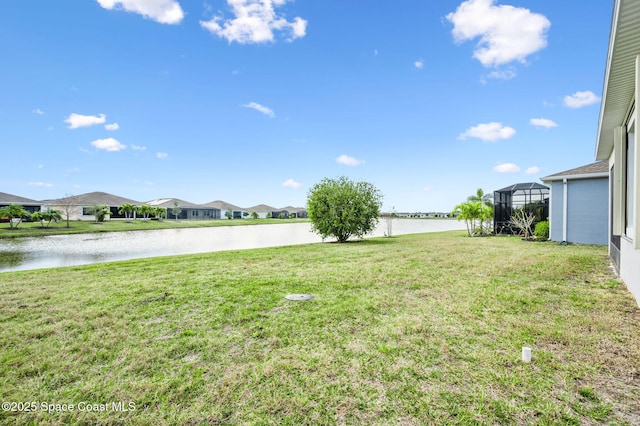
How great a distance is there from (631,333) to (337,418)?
389 cm

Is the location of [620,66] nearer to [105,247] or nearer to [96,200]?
[105,247]

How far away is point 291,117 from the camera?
3081 centimetres

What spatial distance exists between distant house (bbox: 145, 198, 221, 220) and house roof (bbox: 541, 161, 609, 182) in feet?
184

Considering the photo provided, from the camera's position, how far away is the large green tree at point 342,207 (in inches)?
649

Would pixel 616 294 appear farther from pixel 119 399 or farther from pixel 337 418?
pixel 119 399

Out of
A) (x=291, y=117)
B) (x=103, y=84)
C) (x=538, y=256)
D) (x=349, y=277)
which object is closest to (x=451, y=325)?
(x=349, y=277)

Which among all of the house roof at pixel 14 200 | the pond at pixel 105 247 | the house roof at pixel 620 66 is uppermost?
the house roof at pixel 620 66

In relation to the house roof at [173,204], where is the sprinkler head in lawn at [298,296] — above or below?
below

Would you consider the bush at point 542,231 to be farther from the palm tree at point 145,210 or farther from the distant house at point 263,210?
the distant house at point 263,210

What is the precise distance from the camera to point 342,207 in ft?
54.3

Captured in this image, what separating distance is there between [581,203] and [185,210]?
6080 centimetres

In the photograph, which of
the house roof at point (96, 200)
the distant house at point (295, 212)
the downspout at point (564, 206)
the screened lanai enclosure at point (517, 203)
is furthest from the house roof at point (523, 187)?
the distant house at point (295, 212)

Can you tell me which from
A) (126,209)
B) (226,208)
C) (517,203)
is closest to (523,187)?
(517,203)

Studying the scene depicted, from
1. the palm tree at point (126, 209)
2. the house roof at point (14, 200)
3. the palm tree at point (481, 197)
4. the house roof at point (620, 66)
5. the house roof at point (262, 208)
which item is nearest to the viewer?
the house roof at point (620, 66)
